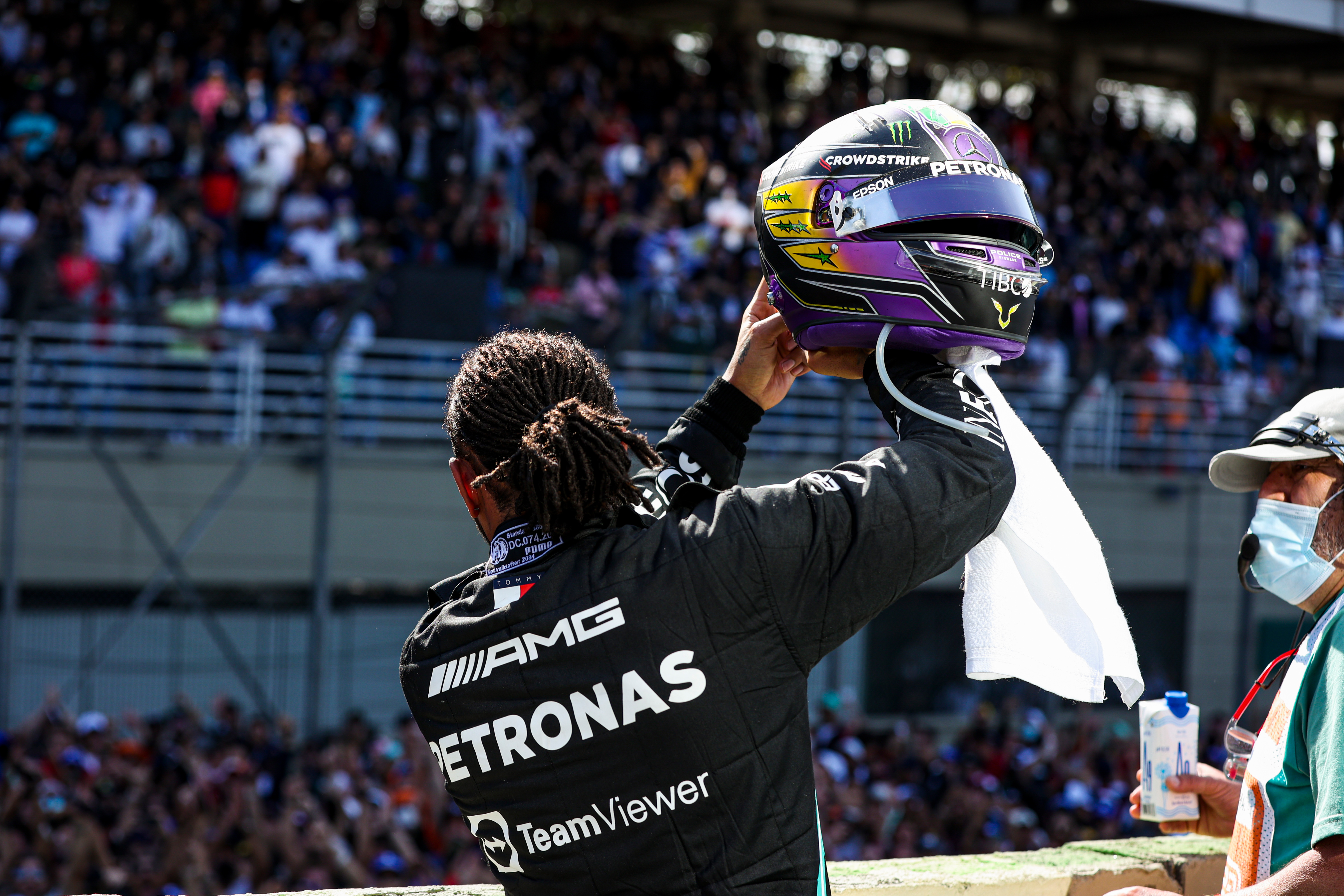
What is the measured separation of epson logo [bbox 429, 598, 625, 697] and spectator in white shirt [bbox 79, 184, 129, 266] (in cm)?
932

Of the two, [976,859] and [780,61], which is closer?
[976,859]

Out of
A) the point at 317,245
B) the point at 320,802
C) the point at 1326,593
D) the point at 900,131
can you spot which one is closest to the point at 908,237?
the point at 900,131

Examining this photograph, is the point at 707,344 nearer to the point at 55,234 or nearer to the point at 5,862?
the point at 55,234

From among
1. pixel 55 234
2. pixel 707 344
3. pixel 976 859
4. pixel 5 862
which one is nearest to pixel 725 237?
pixel 707 344

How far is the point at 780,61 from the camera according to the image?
18594mm

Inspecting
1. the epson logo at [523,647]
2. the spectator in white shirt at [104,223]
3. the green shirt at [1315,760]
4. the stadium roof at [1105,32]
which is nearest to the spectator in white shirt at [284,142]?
the spectator in white shirt at [104,223]

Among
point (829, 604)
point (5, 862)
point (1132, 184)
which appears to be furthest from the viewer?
point (1132, 184)

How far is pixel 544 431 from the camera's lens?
69.4 inches

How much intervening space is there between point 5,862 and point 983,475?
6.72 metres

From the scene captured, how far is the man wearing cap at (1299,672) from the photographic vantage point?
1.97 meters

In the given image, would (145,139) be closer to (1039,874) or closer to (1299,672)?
(1039,874)

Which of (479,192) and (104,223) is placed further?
(479,192)

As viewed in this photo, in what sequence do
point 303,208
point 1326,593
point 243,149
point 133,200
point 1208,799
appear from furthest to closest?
point 243,149
point 303,208
point 133,200
point 1208,799
point 1326,593

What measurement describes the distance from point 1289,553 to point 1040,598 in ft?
2.22
